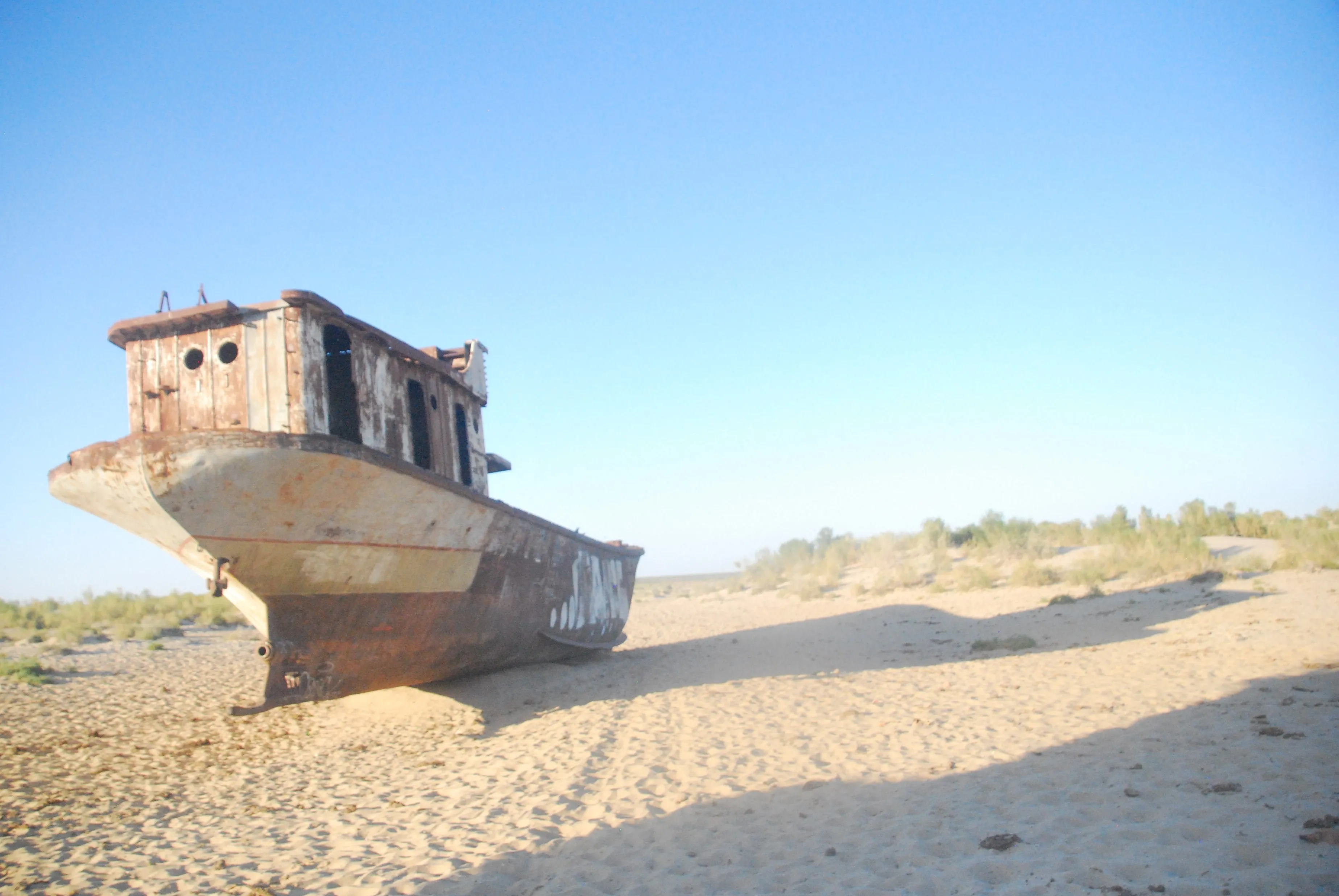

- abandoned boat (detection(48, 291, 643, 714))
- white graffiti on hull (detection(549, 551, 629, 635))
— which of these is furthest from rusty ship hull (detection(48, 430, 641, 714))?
white graffiti on hull (detection(549, 551, 629, 635))

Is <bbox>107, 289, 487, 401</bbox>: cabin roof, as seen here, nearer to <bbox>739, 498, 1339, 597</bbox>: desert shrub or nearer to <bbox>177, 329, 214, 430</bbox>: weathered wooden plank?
<bbox>177, 329, 214, 430</bbox>: weathered wooden plank

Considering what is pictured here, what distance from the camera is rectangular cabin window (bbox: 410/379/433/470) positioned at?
729 centimetres

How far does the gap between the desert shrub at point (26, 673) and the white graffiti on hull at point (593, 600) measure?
24.5 feet

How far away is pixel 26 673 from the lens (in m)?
10.1

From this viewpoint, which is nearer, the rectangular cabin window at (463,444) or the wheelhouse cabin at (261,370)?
the wheelhouse cabin at (261,370)

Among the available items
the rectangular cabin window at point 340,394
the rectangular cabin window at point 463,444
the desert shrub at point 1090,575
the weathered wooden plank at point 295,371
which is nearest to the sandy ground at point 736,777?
the rectangular cabin window at point 463,444

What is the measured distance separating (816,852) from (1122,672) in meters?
5.08

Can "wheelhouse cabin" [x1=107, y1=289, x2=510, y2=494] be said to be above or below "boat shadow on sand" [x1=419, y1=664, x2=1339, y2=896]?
above

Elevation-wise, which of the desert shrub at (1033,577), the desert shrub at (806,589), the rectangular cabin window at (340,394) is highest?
the rectangular cabin window at (340,394)

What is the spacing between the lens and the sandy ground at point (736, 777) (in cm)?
324

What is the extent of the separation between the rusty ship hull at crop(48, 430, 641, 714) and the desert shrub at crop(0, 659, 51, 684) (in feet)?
20.8

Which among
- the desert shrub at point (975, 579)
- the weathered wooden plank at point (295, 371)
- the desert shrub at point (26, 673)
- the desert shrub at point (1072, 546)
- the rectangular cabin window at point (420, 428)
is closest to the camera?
the weathered wooden plank at point (295, 371)

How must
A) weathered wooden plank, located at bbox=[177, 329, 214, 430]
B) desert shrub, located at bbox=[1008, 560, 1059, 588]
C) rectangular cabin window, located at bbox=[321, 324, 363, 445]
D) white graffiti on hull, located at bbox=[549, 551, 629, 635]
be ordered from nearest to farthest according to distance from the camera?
1. weathered wooden plank, located at bbox=[177, 329, 214, 430]
2. rectangular cabin window, located at bbox=[321, 324, 363, 445]
3. white graffiti on hull, located at bbox=[549, 551, 629, 635]
4. desert shrub, located at bbox=[1008, 560, 1059, 588]

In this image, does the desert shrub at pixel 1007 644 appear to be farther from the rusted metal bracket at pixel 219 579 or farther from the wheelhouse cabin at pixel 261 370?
the rusted metal bracket at pixel 219 579
